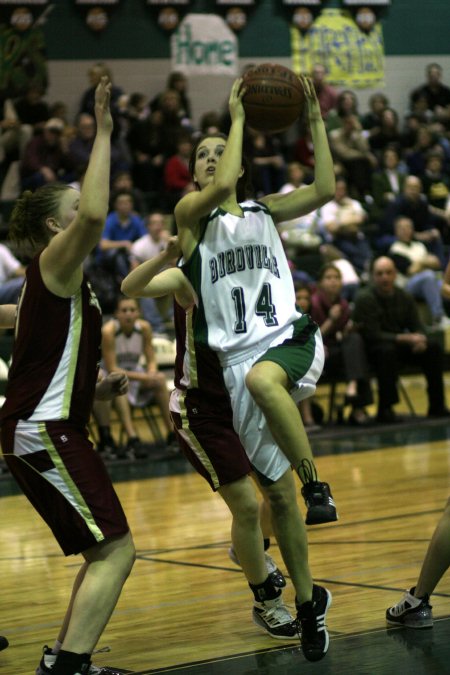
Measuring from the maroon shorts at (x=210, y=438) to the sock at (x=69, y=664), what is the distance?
3.34 ft

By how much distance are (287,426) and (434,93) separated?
14631 mm

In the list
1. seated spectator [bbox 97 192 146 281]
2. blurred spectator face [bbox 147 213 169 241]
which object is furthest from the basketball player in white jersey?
seated spectator [bbox 97 192 146 281]

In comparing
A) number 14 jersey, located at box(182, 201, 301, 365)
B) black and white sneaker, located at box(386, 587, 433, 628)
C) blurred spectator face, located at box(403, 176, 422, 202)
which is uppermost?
number 14 jersey, located at box(182, 201, 301, 365)

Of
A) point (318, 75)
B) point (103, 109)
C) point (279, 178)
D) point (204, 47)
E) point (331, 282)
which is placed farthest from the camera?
point (204, 47)

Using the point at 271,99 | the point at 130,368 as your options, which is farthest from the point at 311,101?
the point at 130,368

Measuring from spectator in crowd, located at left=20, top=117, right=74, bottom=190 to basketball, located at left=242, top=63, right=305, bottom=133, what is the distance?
28.1 ft

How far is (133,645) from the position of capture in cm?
464

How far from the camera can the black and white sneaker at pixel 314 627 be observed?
406 centimetres

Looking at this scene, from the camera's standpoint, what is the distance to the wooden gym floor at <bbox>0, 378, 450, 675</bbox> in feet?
14.2

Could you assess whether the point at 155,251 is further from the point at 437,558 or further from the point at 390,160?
the point at 437,558

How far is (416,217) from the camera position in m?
14.5

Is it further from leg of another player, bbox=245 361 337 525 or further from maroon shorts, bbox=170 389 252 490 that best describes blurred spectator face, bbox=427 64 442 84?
leg of another player, bbox=245 361 337 525

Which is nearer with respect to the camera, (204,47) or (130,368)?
(130,368)

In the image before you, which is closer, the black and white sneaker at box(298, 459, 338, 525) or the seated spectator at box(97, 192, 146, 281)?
the black and white sneaker at box(298, 459, 338, 525)
